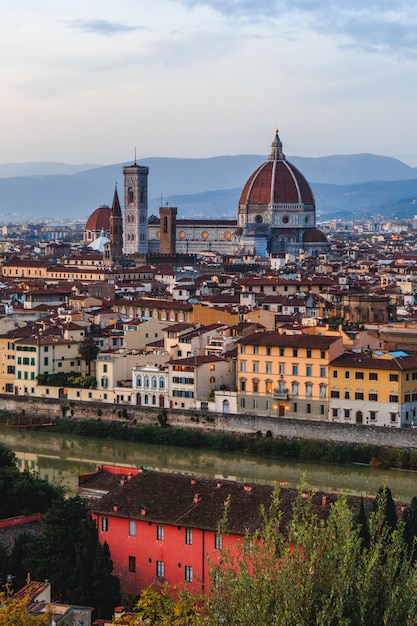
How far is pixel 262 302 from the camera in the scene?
120 ft

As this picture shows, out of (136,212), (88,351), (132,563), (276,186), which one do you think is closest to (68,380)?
(88,351)

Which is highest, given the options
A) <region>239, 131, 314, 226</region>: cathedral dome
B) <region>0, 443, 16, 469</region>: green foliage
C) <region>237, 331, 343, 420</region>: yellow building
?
<region>239, 131, 314, 226</region>: cathedral dome

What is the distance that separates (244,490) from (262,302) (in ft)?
72.5

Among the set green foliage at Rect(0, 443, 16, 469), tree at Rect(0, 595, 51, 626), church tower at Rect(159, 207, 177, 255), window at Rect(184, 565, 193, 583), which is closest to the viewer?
tree at Rect(0, 595, 51, 626)

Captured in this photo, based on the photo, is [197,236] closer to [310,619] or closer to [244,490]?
[244,490]

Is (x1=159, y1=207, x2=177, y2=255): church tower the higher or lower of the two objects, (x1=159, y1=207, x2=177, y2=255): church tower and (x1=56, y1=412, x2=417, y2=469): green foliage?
the higher

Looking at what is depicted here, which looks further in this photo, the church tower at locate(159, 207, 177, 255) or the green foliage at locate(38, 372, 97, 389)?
the church tower at locate(159, 207, 177, 255)

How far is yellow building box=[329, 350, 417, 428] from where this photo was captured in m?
23.4

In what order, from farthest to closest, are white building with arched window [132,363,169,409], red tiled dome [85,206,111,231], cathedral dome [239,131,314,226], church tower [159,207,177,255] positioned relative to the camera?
red tiled dome [85,206,111,231] < cathedral dome [239,131,314,226] < church tower [159,207,177,255] < white building with arched window [132,363,169,409]

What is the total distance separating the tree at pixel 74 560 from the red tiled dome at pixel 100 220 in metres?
76.3

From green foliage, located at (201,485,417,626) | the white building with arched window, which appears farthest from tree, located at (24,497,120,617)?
the white building with arched window

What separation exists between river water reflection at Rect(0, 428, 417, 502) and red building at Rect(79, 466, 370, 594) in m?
4.37

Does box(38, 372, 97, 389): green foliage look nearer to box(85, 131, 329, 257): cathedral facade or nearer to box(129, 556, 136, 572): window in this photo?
Result: box(129, 556, 136, 572): window

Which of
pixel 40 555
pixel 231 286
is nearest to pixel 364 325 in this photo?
pixel 231 286
